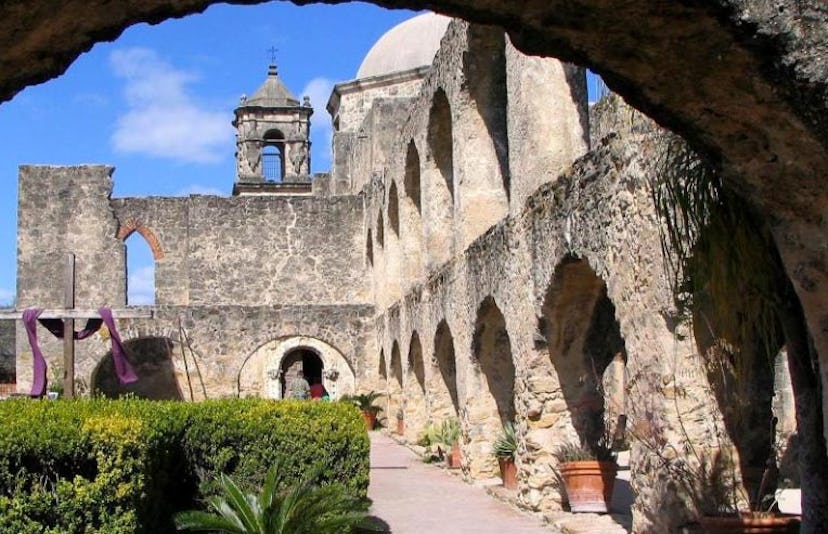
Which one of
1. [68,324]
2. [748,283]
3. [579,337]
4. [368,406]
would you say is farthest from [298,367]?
[748,283]

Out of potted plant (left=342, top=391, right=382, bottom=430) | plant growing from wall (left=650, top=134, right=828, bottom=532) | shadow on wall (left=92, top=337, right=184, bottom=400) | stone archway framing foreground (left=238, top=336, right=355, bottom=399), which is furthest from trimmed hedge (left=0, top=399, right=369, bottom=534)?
shadow on wall (left=92, top=337, right=184, bottom=400)

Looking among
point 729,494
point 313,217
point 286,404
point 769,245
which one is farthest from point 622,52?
point 313,217

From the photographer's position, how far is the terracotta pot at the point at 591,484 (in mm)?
9141

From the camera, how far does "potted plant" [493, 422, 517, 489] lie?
1116cm

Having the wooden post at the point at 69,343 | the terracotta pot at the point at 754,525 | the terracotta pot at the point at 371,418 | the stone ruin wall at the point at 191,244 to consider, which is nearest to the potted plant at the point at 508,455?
the wooden post at the point at 69,343

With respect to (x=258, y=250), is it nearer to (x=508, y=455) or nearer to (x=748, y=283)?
(x=508, y=455)

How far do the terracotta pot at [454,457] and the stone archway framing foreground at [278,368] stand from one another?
9186 millimetres

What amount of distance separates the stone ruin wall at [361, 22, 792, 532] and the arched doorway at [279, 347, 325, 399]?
267 inches

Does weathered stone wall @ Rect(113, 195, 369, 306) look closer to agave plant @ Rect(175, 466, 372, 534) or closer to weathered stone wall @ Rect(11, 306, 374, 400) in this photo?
weathered stone wall @ Rect(11, 306, 374, 400)

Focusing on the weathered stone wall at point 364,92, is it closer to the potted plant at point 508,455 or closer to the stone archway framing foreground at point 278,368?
the stone archway framing foreground at point 278,368

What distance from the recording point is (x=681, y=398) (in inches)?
270

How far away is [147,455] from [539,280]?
4121 mm

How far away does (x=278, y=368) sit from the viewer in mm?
22797

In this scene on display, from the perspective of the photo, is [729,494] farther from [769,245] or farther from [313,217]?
[313,217]
